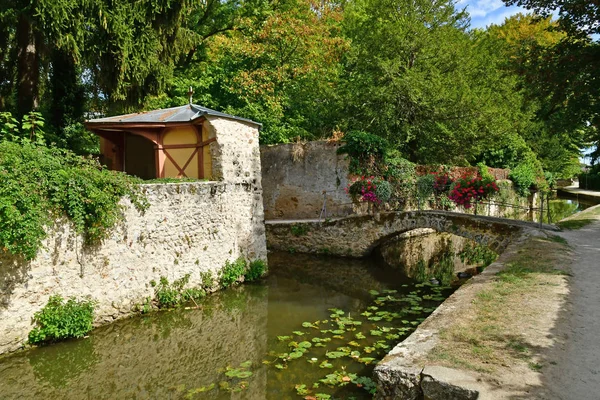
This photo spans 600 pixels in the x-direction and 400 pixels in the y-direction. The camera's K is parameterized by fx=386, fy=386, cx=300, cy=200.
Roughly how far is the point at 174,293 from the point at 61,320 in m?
2.41

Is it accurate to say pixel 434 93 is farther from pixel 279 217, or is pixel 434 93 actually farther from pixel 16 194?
pixel 16 194

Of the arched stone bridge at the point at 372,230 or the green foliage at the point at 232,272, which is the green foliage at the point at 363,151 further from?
the green foliage at the point at 232,272

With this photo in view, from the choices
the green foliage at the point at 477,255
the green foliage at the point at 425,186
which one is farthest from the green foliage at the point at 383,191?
the green foliage at the point at 477,255

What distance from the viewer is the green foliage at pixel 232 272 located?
10109 mm

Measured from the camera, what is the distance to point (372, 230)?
13.1 metres

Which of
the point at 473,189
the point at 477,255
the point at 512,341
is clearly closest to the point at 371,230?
the point at 473,189

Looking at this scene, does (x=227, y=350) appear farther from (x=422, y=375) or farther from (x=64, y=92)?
(x=64, y=92)

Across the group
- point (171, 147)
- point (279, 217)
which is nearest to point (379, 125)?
point (279, 217)

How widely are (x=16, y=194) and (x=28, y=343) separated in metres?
2.58

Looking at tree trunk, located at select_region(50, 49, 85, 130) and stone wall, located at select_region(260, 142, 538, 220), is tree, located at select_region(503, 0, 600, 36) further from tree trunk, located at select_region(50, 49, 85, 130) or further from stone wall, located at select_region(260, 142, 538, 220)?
tree trunk, located at select_region(50, 49, 85, 130)

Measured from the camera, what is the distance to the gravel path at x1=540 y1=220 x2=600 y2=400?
332 cm

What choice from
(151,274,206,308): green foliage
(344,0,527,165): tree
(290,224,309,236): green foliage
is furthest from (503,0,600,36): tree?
(151,274,206,308): green foliage

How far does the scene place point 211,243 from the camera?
9.93m

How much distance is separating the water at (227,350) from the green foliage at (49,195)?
6.18ft
